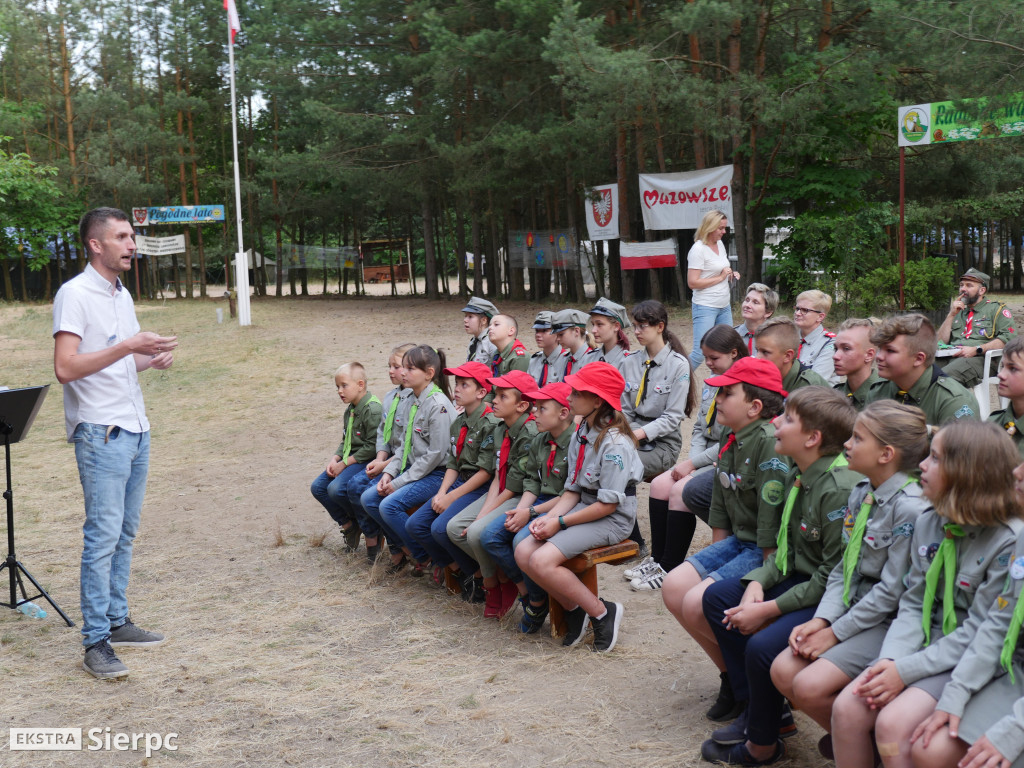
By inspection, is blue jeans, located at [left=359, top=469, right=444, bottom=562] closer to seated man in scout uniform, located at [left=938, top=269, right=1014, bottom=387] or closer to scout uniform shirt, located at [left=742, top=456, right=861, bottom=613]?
scout uniform shirt, located at [left=742, top=456, right=861, bottom=613]

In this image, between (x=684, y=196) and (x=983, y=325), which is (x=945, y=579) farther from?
(x=684, y=196)

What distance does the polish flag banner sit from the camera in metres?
17.6

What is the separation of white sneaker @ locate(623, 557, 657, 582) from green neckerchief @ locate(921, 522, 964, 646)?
2.49 meters

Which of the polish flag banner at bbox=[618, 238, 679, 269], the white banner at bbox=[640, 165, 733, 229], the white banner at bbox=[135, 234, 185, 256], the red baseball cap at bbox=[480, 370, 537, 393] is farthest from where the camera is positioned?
the white banner at bbox=[135, 234, 185, 256]

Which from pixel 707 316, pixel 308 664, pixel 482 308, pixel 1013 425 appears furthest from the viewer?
pixel 707 316

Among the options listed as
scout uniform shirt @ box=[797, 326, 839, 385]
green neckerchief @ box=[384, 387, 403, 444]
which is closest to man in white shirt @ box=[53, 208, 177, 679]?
green neckerchief @ box=[384, 387, 403, 444]

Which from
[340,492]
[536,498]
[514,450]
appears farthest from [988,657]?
[340,492]

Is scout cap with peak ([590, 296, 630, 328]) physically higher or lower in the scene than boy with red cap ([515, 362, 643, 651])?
higher

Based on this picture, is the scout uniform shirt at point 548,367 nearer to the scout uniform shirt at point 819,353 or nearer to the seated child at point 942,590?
the scout uniform shirt at point 819,353

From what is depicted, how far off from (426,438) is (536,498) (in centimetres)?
104

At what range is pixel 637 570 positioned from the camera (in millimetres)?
5035

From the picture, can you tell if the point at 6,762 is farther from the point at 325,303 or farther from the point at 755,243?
the point at 325,303

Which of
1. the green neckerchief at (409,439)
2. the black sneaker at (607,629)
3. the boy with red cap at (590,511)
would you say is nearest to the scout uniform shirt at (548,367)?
the green neckerchief at (409,439)

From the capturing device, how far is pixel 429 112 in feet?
72.6
